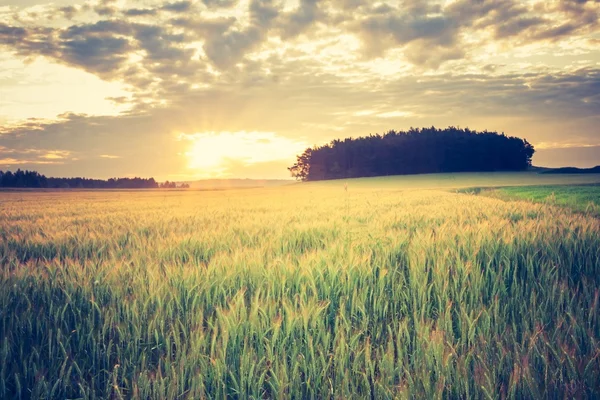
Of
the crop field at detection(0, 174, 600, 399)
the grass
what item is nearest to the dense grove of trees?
the grass

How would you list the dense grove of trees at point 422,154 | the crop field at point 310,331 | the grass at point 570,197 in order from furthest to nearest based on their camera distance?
the dense grove of trees at point 422,154 → the grass at point 570,197 → the crop field at point 310,331

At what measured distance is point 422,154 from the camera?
7306 centimetres

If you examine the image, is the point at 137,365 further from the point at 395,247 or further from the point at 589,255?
the point at 589,255

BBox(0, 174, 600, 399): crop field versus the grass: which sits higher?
the grass

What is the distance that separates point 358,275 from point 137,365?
5.56ft

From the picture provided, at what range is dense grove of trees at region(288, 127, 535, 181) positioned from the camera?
70.8m

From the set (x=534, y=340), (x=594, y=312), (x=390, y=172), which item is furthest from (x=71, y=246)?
(x=390, y=172)

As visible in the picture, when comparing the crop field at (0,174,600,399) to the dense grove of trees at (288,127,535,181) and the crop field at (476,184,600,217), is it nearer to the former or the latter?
the crop field at (476,184,600,217)

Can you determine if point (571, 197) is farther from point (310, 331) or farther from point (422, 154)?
point (422, 154)

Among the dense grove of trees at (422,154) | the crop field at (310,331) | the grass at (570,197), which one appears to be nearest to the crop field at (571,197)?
the grass at (570,197)

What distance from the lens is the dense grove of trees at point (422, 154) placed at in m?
70.8

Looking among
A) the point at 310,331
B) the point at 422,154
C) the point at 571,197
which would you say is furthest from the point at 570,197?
the point at 422,154

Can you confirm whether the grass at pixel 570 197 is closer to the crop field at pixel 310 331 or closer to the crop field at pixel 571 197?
the crop field at pixel 571 197

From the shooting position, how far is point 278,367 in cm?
173
